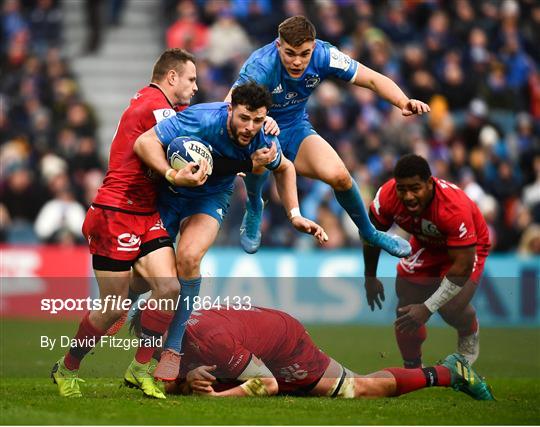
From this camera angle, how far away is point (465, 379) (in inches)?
378

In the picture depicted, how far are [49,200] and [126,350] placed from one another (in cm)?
946

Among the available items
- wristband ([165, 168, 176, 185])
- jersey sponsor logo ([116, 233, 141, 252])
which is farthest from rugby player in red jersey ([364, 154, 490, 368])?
jersey sponsor logo ([116, 233, 141, 252])

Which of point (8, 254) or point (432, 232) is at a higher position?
point (432, 232)

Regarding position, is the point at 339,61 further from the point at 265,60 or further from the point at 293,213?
the point at 293,213

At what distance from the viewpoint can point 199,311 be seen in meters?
9.49

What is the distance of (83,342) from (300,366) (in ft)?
5.79

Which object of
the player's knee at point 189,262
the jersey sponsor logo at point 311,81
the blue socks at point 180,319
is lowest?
the blue socks at point 180,319

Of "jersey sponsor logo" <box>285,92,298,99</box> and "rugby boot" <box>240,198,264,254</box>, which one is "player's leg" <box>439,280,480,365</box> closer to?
"rugby boot" <box>240,198,264,254</box>

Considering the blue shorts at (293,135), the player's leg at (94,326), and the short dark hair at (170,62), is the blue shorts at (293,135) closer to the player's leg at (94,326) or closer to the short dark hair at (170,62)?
the short dark hair at (170,62)

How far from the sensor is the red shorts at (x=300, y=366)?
9.47m

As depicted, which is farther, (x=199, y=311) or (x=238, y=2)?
(x=238, y=2)

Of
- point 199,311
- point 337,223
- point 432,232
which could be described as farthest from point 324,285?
point 337,223

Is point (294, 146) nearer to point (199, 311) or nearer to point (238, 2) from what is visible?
point (199, 311)

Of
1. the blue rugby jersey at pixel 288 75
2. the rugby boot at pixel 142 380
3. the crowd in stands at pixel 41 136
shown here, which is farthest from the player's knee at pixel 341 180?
the crowd in stands at pixel 41 136
